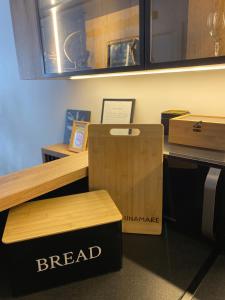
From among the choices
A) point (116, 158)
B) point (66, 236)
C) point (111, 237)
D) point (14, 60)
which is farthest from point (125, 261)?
point (14, 60)

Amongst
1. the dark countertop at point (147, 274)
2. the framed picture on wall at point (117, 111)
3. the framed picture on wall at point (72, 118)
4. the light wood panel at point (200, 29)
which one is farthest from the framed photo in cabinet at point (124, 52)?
the dark countertop at point (147, 274)

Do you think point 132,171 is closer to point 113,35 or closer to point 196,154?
point 196,154

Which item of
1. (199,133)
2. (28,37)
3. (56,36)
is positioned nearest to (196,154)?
(199,133)

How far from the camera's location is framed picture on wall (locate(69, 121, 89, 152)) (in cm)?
147

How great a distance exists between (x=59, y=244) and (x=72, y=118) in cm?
117

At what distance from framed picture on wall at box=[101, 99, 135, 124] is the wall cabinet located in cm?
30

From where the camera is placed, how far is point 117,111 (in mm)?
1371

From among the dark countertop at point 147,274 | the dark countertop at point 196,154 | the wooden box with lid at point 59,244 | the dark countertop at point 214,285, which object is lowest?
the dark countertop at point 214,285

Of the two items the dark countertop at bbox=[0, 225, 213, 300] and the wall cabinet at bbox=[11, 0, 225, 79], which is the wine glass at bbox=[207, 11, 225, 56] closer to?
the wall cabinet at bbox=[11, 0, 225, 79]

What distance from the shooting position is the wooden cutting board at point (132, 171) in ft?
2.65

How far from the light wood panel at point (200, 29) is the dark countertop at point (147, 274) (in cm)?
64

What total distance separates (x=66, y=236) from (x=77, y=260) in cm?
9

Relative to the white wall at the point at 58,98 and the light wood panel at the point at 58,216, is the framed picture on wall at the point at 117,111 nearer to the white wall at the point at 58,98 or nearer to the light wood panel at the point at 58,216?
the white wall at the point at 58,98

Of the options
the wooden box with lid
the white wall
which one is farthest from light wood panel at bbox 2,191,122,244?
the white wall
